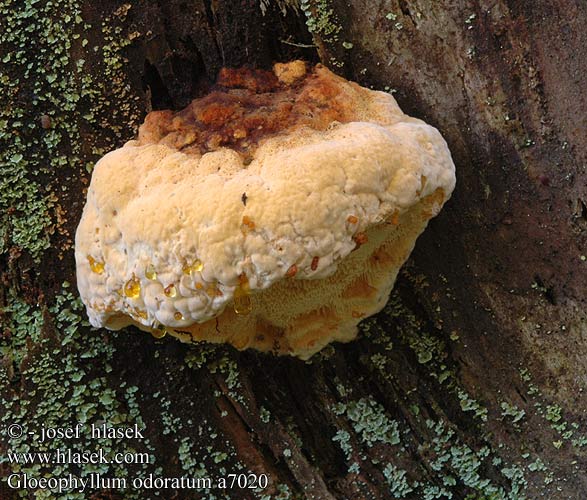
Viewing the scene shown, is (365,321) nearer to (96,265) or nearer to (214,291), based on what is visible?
(214,291)

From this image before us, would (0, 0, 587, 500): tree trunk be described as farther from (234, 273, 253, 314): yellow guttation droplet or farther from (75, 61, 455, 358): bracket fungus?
(234, 273, 253, 314): yellow guttation droplet

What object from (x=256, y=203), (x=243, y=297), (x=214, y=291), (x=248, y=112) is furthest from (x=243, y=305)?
(x=248, y=112)

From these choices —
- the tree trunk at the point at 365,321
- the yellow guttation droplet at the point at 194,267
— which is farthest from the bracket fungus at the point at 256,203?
the tree trunk at the point at 365,321

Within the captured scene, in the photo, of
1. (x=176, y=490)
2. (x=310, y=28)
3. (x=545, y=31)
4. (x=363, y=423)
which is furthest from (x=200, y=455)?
(x=545, y=31)

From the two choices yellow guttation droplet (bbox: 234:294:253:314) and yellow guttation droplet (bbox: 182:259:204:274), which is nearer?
yellow guttation droplet (bbox: 182:259:204:274)

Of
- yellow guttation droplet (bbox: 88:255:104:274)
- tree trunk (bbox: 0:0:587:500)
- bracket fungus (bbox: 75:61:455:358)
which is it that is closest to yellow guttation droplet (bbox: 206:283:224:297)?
bracket fungus (bbox: 75:61:455:358)

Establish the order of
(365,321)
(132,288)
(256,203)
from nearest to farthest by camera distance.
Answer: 1. (256,203)
2. (132,288)
3. (365,321)

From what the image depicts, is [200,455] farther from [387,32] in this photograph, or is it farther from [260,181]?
[387,32]
